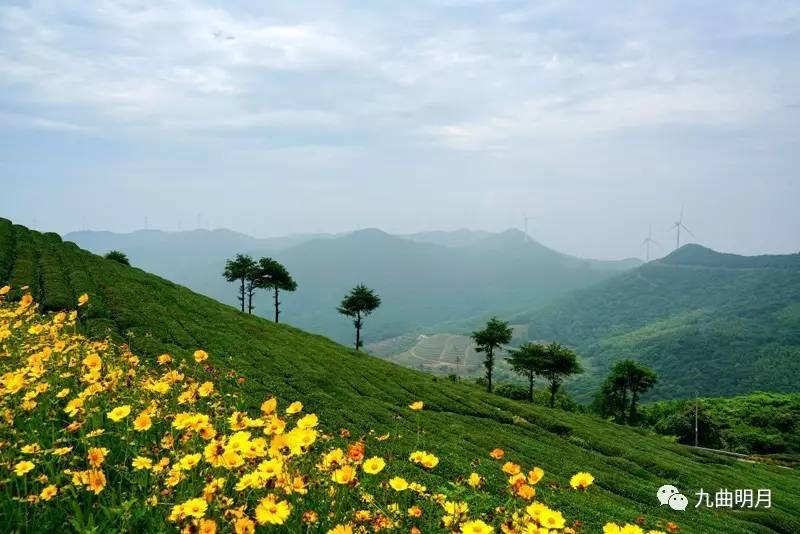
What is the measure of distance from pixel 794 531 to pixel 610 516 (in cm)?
1885

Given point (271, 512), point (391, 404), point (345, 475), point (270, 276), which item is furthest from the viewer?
point (270, 276)

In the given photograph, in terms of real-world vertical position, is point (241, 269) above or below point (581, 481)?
above

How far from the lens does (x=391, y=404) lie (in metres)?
32.2

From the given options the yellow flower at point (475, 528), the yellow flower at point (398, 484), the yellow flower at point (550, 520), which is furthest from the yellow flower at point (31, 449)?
the yellow flower at point (550, 520)

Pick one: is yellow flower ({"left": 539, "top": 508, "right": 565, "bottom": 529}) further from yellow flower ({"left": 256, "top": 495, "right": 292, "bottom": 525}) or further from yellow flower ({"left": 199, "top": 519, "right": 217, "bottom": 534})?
yellow flower ({"left": 199, "top": 519, "right": 217, "bottom": 534})

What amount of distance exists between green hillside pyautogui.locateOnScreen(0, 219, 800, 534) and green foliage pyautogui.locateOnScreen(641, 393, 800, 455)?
27498mm

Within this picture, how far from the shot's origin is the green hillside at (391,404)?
2338 centimetres

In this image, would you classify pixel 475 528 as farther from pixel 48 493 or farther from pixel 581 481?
pixel 48 493

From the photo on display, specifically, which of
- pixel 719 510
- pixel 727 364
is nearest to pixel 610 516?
pixel 719 510

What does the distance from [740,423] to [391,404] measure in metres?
84.4

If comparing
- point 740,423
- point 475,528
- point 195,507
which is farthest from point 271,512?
point 740,423

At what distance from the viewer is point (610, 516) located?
17766mm

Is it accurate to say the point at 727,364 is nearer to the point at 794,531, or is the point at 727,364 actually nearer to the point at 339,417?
the point at 794,531

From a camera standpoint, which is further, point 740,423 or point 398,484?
point 740,423
